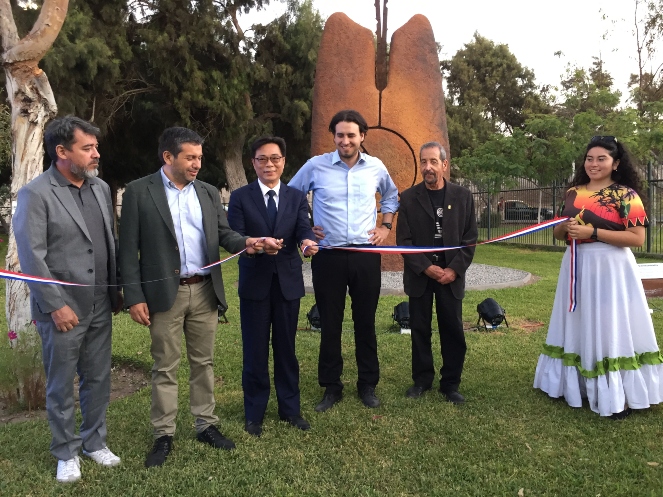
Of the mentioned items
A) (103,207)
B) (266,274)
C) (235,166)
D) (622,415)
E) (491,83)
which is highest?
(491,83)

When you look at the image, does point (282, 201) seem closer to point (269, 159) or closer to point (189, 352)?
point (269, 159)

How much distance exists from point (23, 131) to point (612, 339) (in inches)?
178

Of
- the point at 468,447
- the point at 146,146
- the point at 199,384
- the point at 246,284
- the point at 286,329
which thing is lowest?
the point at 468,447

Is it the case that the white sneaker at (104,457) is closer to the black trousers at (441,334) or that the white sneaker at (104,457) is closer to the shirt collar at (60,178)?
the shirt collar at (60,178)

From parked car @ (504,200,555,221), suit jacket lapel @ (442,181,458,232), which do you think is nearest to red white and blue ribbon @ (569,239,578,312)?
suit jacket lapel @ (442,181,458,232)

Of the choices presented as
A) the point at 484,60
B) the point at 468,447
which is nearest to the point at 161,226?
the point at 468,447

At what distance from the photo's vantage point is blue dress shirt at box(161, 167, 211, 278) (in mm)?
3211

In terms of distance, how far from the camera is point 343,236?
388cm

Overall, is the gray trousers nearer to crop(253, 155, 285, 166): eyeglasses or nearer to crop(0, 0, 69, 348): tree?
crop(253, 155, 285, 166): eyeglasses

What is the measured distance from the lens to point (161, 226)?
3135 millimetres

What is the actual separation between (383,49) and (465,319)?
513 cm

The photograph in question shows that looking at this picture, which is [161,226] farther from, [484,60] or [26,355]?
[484,60]

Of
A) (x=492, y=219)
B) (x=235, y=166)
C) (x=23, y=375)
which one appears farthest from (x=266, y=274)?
(x=492, y=219)

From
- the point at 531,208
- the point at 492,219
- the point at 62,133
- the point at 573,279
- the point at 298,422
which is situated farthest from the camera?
the point at 492,219
